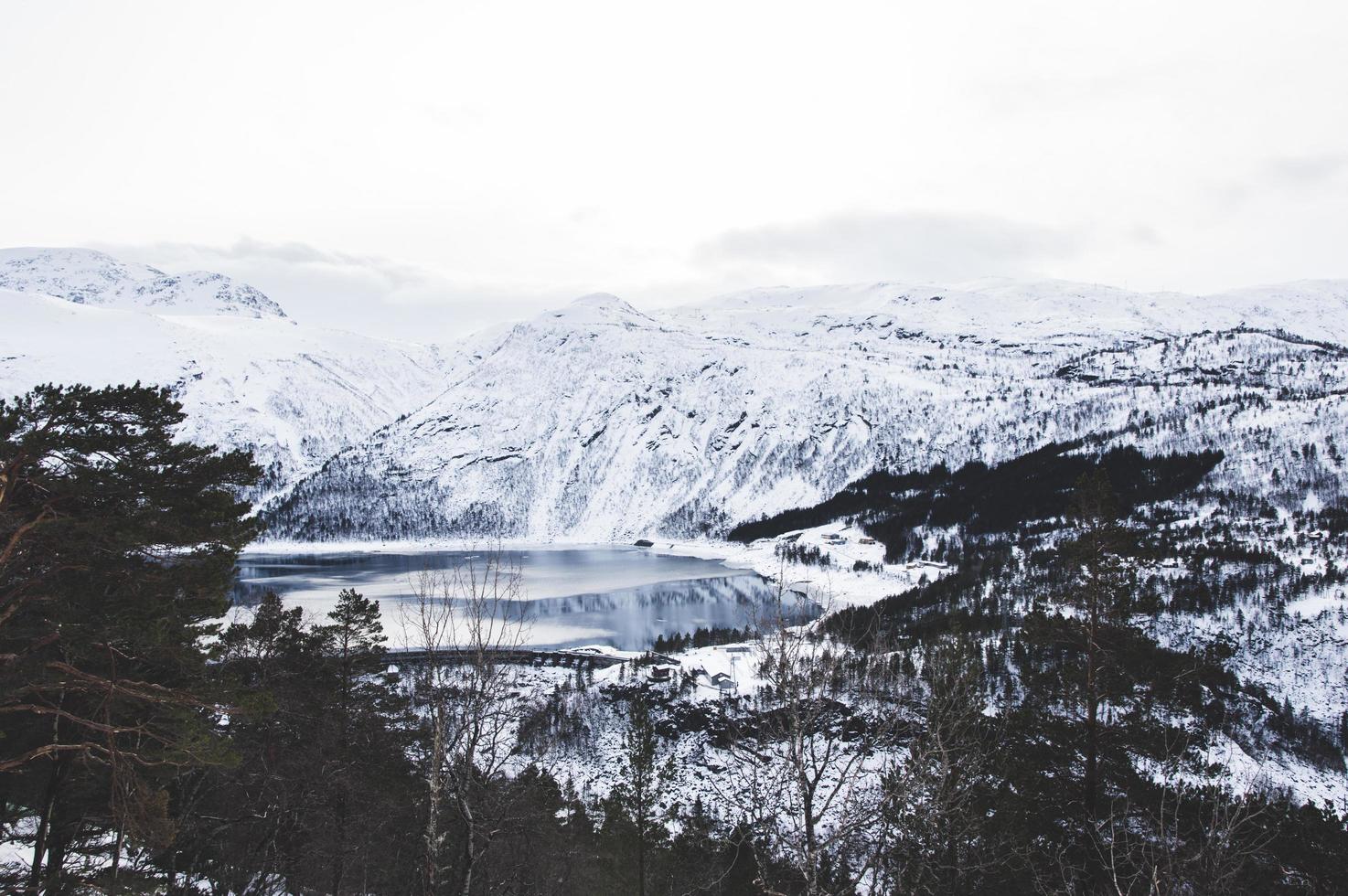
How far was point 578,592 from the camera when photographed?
125m

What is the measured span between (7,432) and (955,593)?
11218 centimetres

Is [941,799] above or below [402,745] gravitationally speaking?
above

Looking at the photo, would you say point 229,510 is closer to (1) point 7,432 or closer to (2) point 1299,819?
(1) point 7,432

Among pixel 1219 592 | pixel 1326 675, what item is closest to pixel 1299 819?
pixel 1326 675

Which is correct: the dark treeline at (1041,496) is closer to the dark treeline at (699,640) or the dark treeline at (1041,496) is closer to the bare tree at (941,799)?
the dark treeline at (699,640)

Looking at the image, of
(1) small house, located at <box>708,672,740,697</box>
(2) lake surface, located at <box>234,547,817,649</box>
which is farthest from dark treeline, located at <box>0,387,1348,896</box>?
(2) lake surface, located at <box>234,547,817,649</box>

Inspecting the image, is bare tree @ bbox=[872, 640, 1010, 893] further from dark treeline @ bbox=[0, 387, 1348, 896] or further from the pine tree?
the pine tree

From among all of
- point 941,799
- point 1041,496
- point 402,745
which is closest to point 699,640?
point 402,745

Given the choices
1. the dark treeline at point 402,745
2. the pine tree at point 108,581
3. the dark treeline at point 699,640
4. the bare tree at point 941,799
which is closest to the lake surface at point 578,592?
the dark treeline at point 699,640

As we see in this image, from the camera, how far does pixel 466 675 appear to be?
10906 mm

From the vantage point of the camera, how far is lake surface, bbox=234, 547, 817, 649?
8788cm

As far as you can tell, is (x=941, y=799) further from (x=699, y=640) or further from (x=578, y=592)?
(x=578, y=592)

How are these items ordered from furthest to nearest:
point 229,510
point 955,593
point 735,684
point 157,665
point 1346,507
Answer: point 1346,507, point 955,593, point 735,684, point 229,510, point 157,665

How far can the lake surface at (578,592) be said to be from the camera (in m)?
87.9
